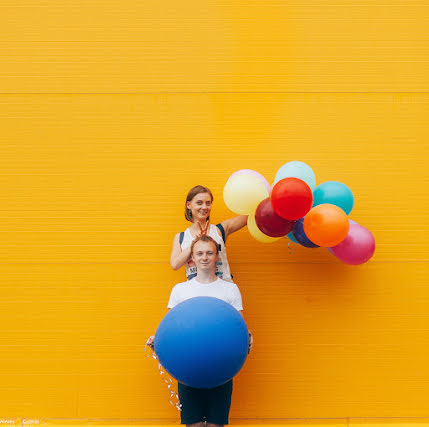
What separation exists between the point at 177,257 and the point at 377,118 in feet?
5.61

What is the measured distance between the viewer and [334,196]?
252 cm

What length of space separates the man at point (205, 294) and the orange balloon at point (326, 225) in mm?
552

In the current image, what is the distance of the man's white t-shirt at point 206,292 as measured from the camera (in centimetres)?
244

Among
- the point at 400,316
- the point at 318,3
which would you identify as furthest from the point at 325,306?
the point at 318,3

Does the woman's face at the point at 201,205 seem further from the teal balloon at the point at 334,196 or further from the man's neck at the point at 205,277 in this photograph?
the teal balloon at the point at 334,196

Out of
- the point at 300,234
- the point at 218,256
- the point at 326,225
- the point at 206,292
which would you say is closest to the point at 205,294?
the point at 206,292

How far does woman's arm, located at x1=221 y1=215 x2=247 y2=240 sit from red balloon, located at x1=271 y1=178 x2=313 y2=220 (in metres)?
0.47

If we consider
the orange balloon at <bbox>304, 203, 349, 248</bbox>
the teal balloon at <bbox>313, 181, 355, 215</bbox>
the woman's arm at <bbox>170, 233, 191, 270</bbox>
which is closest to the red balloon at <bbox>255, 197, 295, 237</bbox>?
the orange balloon at <bbox>304, 203, 349, 248</bbox>

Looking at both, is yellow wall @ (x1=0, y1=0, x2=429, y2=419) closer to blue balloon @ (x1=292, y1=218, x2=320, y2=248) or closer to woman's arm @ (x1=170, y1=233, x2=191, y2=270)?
woman's arm @ (x1=170, y1=233, x2=191, y2=270)

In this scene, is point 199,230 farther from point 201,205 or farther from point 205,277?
point 205,277

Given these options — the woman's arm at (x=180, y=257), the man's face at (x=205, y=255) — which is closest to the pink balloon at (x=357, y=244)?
the man's face at (x=205, y=255)

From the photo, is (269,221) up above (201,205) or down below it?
below

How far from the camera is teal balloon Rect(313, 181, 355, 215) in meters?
2.52

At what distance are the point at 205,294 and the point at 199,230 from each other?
458mm
